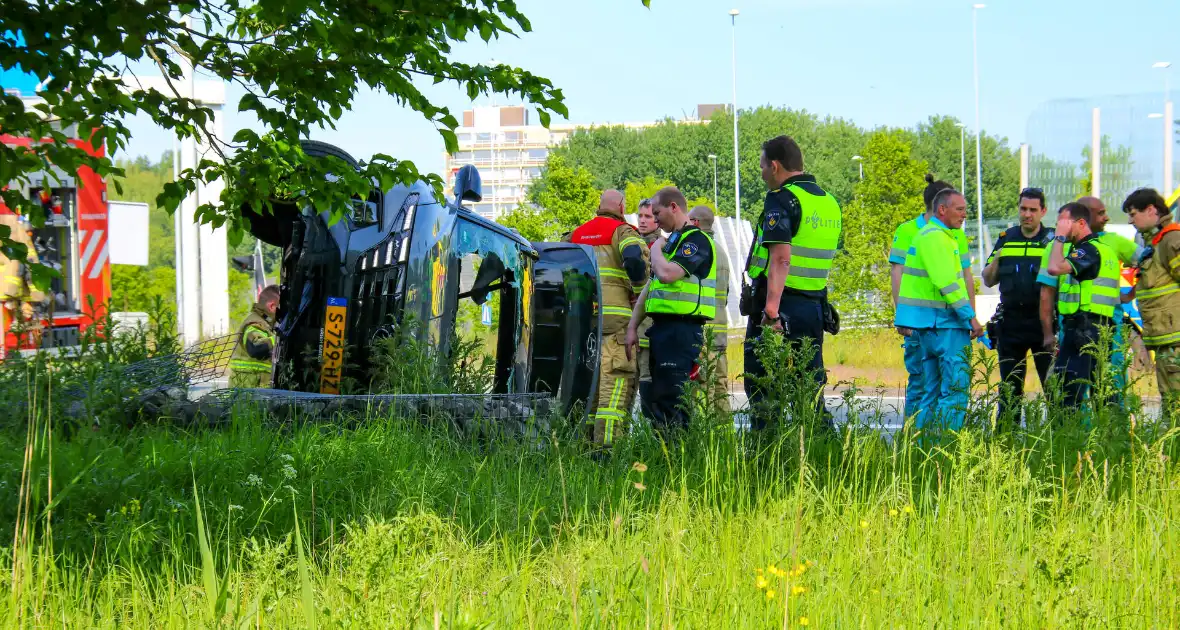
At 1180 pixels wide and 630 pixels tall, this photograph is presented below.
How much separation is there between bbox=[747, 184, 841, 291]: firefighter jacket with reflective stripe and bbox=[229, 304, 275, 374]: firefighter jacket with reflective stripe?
121 inches

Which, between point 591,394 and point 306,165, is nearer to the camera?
point 306,165

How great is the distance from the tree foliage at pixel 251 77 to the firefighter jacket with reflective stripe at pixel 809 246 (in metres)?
1.87

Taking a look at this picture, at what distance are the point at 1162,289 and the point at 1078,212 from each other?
0.77 m

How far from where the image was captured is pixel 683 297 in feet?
24.0

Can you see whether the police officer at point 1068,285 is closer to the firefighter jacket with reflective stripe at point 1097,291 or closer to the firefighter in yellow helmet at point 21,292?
the firefighter jacket with reflective stripe at point 1097,291

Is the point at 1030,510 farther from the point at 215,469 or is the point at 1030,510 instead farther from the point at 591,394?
the point at 591,394

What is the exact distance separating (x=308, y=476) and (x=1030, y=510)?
2727 millimetres

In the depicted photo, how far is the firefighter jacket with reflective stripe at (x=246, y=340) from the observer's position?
Answer: 7457 millimetres

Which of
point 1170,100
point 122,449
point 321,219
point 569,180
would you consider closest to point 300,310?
point 321,219

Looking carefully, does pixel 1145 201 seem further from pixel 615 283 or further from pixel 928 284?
pixel 615 283

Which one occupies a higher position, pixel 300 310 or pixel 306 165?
pixel 306 165

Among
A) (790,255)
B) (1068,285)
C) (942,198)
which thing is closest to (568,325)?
(790,255)

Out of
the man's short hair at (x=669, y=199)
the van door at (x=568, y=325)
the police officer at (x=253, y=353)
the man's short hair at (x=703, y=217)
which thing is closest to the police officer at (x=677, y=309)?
the man's short hair at (x=669, y=199)

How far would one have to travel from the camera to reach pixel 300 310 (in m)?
6.81
